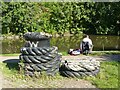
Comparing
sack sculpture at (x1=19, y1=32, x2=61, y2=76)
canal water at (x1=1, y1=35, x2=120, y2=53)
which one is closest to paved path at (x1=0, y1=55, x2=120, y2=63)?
sack sculpture at (x1=19, y1=32, x2=61, y2=76)

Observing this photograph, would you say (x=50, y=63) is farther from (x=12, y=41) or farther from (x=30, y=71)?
(x=12, y=41)

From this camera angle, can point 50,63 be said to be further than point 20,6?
No

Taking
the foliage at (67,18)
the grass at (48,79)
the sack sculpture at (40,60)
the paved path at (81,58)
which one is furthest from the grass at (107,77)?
the foliage at (67,18)

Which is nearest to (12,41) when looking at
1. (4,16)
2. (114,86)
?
(4,16)

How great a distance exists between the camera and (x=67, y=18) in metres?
19.5

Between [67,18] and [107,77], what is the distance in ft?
40.4

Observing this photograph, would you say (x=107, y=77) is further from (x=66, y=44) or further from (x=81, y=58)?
(x=66, y=44)

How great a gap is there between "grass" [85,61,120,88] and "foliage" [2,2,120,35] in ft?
34.7

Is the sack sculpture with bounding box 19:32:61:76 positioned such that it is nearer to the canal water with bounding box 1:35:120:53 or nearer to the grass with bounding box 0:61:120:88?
the grass with bounding box 0:61:120:88

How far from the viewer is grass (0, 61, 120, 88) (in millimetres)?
6816

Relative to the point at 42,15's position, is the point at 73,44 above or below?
below

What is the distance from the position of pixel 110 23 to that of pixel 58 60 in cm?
1238

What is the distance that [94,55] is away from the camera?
958 cm

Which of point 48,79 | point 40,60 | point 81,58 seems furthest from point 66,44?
point 48,79
